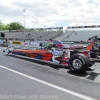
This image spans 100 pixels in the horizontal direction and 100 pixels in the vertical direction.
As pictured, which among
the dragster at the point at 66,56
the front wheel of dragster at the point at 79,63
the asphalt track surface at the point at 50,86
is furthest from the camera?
the dragster at the point at 66,56

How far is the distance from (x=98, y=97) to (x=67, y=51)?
4300 millimetres

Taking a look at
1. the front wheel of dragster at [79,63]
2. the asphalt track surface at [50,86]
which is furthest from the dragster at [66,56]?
the asphalt track surface at [50,86]

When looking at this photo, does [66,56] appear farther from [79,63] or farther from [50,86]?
[50,86]

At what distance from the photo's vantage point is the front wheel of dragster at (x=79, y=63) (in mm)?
7172

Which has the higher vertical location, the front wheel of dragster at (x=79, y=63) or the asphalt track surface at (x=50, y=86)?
the front wheel of dragster at (x=79, y=63)

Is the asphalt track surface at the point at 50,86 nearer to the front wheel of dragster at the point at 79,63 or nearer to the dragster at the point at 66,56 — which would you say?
the front wheel of dragster at the point at 79,63

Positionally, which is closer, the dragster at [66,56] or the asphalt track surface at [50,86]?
the asphalt track surface at [50,86]

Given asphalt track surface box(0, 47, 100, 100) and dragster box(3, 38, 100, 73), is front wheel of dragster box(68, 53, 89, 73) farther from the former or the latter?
asphalt track surface box(0, 47, 100, 100)

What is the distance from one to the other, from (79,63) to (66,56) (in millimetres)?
1649

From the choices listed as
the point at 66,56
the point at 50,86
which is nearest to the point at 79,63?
the point at 66,56

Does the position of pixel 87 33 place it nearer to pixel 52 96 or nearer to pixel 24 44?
pixel 24 44

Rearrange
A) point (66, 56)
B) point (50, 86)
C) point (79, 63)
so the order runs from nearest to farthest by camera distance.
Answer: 1. point (50, 86)
2. point (79, 63)
3. point (66, 56)

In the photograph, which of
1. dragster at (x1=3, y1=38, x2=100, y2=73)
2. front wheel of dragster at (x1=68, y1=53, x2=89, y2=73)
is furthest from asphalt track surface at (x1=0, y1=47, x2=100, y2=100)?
dragster at (x1=3, y1=38, x2=100, y2=73)

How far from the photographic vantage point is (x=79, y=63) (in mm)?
7336
